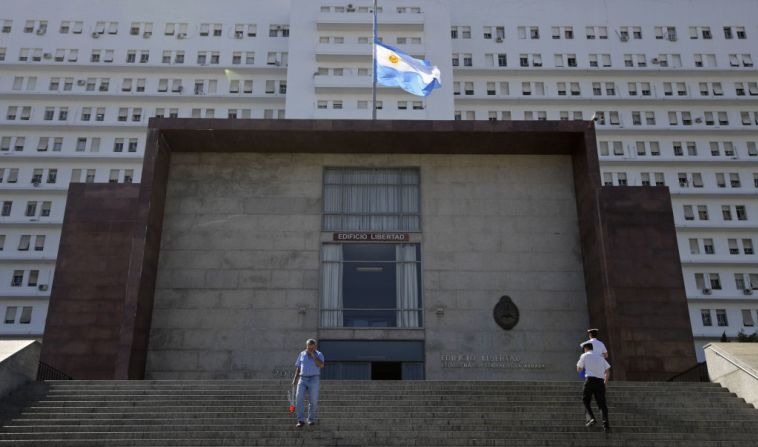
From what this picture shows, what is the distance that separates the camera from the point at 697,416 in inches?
573

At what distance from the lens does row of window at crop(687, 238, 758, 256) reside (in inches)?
2356

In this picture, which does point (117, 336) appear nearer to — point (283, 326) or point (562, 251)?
point (283, 326)

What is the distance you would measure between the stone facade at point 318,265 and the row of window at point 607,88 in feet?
135

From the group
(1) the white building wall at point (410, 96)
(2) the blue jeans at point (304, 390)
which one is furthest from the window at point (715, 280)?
(2) the blue jeans at point (304, 390)

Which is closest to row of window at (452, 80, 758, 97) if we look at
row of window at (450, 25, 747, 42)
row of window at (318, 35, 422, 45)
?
row of window at (450, 25, 747, 42)

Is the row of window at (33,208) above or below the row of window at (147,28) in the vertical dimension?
below

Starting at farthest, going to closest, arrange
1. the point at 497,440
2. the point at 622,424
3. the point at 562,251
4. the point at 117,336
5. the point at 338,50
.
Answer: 1. the point at 338,50
2. the point at 562,251
3. the point at 117,336
4. the point at 622,424
5. the point at 497,440

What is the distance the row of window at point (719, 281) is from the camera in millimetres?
58281

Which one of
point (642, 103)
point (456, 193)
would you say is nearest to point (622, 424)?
point (456, 193)

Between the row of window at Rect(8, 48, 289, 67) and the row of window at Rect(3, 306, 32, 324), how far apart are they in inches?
909

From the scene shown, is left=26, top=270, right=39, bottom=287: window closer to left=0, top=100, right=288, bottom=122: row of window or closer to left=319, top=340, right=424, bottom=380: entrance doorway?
left=0, top=100, right=288, bottom=122: row of window

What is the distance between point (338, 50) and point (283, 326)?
43218mm

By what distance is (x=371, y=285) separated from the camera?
2430cm

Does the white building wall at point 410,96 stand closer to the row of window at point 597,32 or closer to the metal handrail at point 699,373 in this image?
the row of window at point 597,32
